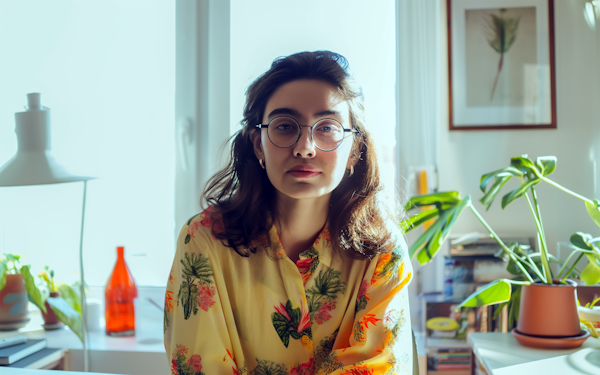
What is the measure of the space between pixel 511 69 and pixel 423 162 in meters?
0.52

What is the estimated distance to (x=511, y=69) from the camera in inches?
69.6

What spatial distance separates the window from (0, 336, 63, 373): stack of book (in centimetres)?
40

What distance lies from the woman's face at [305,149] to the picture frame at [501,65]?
973 millimetres

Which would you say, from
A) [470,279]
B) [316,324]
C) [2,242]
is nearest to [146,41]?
[2,242]

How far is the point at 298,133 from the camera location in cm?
97

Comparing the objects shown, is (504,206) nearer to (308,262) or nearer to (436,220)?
(436,220)

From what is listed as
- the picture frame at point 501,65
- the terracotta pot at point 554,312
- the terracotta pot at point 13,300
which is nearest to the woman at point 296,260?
the terracotta pot at point 554,312

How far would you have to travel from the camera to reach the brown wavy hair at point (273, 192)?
103 centimetres

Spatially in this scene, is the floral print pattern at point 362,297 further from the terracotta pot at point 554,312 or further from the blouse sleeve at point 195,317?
the terracotta pot at point 554,312

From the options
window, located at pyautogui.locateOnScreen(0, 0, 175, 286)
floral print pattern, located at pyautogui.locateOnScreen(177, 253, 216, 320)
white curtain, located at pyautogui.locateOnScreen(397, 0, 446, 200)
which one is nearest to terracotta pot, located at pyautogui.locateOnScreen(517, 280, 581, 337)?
white curtain, located at pyautogui.locateOnScreen(397, 0, 446, 200)

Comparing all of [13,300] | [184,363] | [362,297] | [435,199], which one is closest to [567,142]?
[435,199]

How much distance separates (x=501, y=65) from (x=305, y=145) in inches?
48.4

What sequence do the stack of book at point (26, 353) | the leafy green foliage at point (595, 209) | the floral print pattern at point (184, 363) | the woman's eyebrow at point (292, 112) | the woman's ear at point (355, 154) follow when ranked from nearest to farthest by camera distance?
the floral print pattern at point (184, 363), the woman's eyebrow at point (292, 112), the woman's ear at point (355, 154), the leafy green foliage at point (595, 209), the stack of book at point (26, 353)

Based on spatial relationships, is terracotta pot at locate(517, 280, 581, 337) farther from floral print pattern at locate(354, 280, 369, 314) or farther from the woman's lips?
the woman's lips
